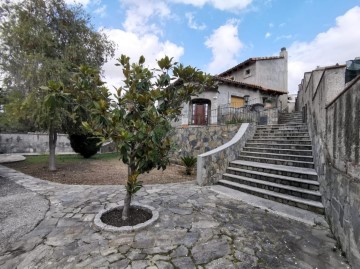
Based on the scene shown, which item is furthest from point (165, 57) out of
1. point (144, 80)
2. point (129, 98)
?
point (129, 98)

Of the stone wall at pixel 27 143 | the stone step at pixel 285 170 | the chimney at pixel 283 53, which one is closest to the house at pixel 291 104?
the chimney at pixel 283 53

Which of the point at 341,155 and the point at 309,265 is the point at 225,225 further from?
the point at 341,155

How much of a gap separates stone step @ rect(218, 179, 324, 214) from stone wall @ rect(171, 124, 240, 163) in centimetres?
340

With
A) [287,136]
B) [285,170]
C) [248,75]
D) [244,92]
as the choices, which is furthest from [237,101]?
[285,170]

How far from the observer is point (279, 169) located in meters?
5.49

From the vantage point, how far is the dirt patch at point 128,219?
11.8ft

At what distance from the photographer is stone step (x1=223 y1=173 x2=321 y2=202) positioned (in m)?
4.50

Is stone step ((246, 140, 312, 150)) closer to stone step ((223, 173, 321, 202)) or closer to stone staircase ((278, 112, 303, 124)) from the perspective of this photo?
stone step ((223, 173, 321, 202))

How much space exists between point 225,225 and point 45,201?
418 cm

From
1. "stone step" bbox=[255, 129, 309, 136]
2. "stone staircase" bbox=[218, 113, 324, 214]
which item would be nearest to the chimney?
"stone staircase" bbox=[218, 113, 324, 214]

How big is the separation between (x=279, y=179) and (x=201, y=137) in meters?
5.04

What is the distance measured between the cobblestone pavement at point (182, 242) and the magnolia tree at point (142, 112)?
0.82m

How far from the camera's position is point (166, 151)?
3490mm

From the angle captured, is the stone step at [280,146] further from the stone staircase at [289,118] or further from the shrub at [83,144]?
the shrub at [83,144]
